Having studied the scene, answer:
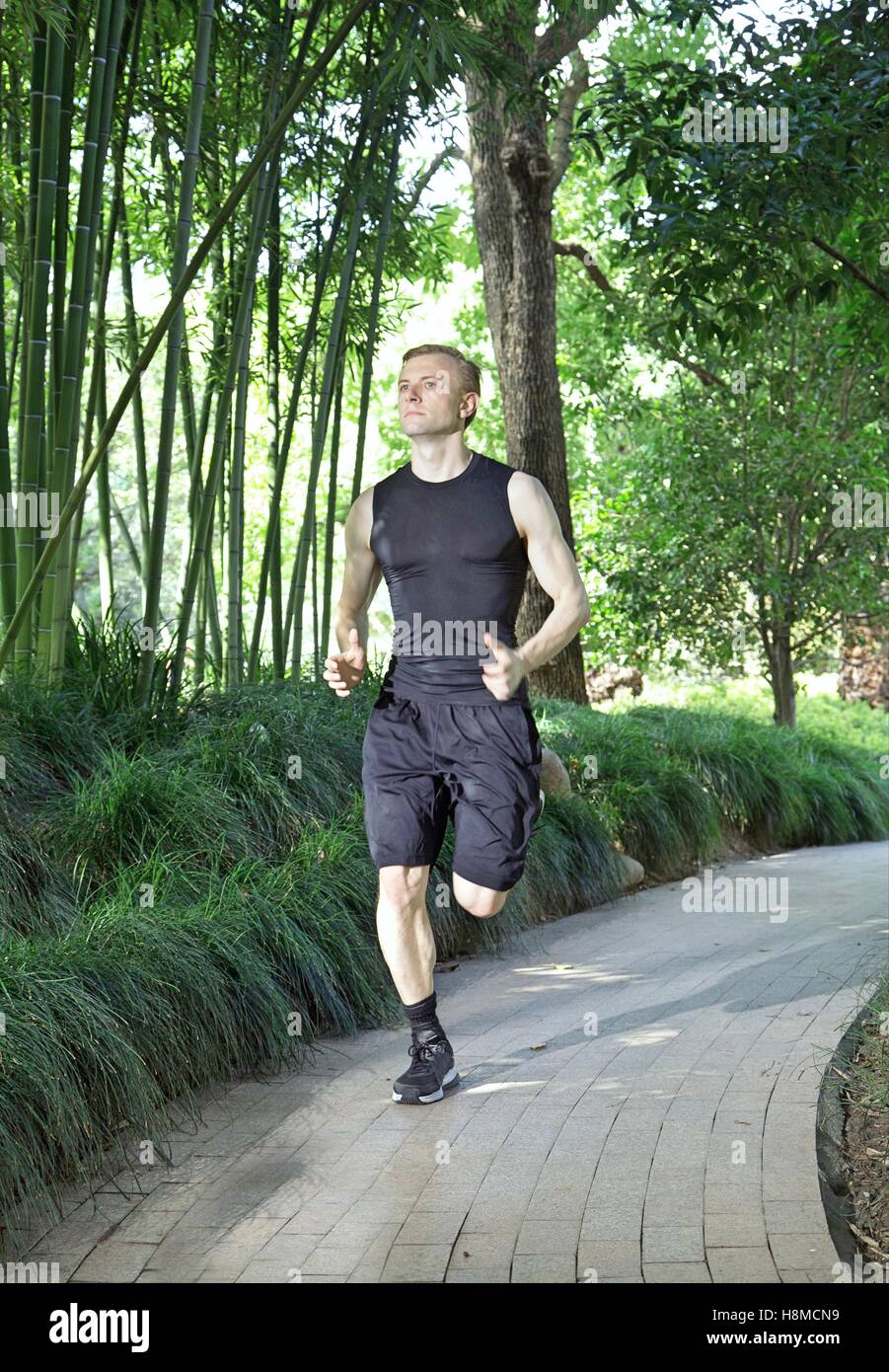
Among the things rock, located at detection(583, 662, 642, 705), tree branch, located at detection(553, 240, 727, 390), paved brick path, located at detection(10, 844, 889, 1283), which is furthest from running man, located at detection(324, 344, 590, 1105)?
rock, located at detection(583, 662, 642, 705)

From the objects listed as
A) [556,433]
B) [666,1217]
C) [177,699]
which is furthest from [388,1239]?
[556,433]

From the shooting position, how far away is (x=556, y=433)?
10.7m

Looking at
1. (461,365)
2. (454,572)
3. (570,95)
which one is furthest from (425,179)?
(454,572)

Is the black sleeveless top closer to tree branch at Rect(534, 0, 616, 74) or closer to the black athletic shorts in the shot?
the black athletic shorts

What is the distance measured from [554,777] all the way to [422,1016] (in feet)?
11.5

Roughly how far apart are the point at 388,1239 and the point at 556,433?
844cm

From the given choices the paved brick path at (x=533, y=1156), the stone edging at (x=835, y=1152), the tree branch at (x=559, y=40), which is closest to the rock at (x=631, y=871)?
the paved brick path at (x=533, y=1156)

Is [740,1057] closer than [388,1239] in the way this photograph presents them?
No

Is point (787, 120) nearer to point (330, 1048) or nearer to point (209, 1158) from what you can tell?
point (330, 1048)

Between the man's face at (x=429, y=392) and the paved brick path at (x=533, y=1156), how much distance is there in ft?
6.19

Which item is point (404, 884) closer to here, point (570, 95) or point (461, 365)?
point (461, 365)

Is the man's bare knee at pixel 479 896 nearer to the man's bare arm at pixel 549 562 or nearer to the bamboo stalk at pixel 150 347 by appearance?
the man's bare arm at pixel 549 562

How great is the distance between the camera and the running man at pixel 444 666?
3.72m

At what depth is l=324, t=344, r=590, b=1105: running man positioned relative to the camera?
146 inches
